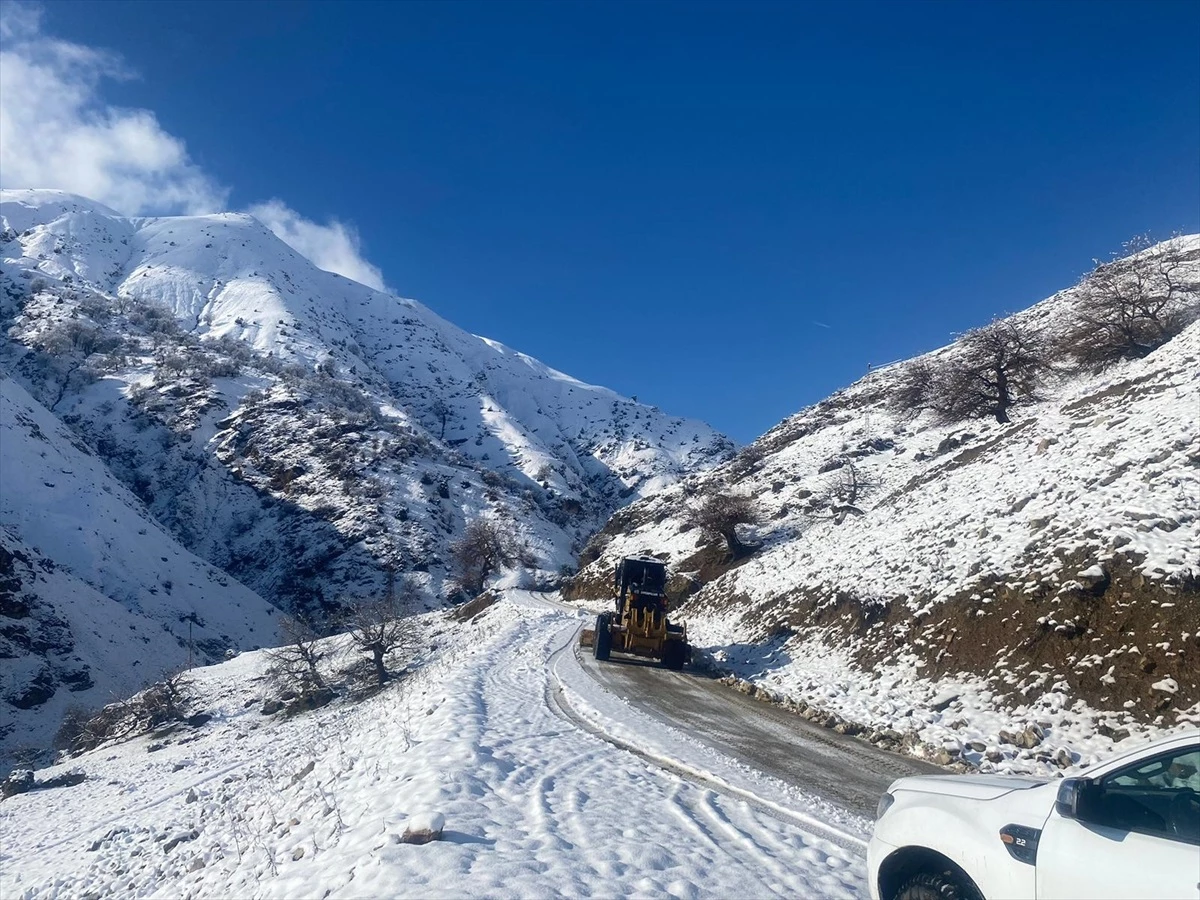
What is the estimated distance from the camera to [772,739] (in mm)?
12070

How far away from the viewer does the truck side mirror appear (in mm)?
3316

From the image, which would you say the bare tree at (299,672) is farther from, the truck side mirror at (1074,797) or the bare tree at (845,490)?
the truck side mirror at (1074,797)

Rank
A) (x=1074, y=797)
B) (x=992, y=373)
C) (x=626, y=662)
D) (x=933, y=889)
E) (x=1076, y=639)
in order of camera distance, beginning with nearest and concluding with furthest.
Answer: (x=1074, y=797), (x=933, y=889), (x=1076, y=639), (x=626, y=662), (x=992, y=373)

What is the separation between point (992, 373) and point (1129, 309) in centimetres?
586

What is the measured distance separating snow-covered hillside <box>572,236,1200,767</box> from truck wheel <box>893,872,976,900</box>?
24.2 feet

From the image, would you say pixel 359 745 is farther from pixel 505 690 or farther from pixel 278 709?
pixel 278 709

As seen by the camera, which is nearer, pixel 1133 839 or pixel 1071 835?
pixel 1133 839

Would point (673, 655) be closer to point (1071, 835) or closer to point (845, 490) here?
point (1071, 835)

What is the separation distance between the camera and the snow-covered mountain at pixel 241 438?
155 feet

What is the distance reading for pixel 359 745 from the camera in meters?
10.9

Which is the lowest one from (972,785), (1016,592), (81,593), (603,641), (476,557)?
(81,593)

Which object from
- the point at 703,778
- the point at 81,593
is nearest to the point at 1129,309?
the point at 703,778

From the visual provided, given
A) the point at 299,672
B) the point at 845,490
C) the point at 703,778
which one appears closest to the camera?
the point at 703,778

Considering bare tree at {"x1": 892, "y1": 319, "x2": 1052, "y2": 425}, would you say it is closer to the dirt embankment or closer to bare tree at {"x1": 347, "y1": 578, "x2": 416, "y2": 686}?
the dirt embankment
